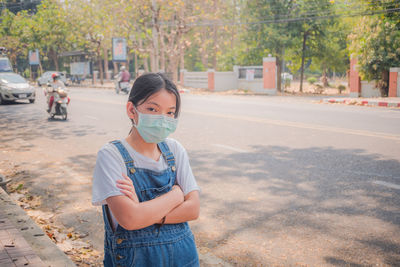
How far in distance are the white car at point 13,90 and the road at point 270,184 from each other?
909cm

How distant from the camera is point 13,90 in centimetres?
2033

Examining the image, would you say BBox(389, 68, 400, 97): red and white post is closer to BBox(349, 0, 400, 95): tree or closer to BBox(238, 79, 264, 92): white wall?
BBox(349, 0, 400, 95): tree

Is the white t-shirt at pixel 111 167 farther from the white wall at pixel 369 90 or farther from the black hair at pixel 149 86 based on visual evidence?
the white wall at pixel 369 90

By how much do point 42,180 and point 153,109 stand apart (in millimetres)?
4970

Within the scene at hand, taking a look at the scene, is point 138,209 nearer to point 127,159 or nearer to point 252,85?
point 127,159

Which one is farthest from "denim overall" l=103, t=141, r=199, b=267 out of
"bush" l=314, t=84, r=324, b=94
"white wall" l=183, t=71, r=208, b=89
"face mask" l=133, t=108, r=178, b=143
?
"white wall" l=183, t=71, r=208, b=89

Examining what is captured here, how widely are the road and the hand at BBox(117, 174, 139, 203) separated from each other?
1936 millimetres

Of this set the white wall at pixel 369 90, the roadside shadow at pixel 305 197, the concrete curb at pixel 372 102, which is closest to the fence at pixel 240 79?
the white wall at pixel 369 90

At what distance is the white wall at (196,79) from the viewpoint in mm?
36438

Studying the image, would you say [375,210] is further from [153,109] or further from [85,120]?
[85,120]

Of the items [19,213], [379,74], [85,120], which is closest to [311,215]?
[19,213]

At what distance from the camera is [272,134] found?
10.2 metres

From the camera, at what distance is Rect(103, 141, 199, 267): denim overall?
6.36 feet

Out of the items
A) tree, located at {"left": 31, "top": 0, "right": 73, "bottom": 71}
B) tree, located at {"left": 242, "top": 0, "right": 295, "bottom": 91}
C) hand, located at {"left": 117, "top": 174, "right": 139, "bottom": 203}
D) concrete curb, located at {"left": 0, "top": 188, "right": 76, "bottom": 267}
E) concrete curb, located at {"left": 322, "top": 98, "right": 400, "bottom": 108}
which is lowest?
concrete curb, located at {"left": 0, "top": 188, "right": 76, "bottom": 267}
